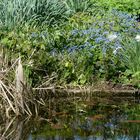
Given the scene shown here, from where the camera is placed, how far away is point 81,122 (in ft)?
26.3

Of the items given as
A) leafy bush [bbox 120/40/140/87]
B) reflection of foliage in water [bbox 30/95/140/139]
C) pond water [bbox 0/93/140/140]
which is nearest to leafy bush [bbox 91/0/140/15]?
leafy bush [bbox 120/40/140/87]

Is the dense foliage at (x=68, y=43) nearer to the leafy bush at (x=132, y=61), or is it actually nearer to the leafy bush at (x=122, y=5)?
the leafy bush at (x=132, y=61)

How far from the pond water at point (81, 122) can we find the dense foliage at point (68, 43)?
0.68 metres

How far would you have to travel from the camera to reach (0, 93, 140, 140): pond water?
7.38 metres

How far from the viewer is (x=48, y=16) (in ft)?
40.1

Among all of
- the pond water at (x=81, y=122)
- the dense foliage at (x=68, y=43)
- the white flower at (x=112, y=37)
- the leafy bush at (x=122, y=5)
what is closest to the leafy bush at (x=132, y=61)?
the dense foliage at (x=68, y=43)

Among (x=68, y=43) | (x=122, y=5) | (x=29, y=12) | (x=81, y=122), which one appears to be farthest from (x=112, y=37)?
(x=81, y=122)

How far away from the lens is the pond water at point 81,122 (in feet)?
24.2

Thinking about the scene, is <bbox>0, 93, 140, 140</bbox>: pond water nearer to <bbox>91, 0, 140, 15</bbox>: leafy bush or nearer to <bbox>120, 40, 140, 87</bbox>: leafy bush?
<bbox>120, 40, 140, 87</bbox>: leafy bush

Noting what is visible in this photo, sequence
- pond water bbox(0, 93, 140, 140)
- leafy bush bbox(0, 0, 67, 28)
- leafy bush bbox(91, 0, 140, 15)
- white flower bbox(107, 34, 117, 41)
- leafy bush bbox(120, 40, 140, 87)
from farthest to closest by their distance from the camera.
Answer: leafy bush bbox(91, 0, 140, 15), leafy bush bbox(0, 0, 67, 28), white flower bbox(107, 34, 117, 41), leafy bush bbox(120, 40, 140, 87), pond water bbox(0, 93, 140, 140)

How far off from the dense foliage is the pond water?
675 millimetres

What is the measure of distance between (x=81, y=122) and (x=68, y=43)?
3036 mm

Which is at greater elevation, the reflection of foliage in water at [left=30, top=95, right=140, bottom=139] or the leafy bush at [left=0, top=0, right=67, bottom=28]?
the leafy bush at [left=0, top=0, right=67, bottom=28]

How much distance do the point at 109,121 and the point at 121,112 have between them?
551mm
